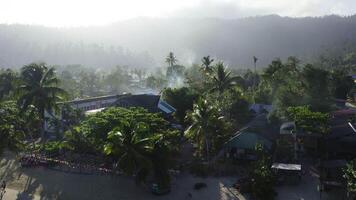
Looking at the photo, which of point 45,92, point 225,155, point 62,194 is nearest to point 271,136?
point 225,155

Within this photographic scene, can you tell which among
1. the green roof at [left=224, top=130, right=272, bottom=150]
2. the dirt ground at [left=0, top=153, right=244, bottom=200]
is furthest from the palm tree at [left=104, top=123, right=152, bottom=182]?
the green roof at [left=224, top=130, right=272, bottom=150]

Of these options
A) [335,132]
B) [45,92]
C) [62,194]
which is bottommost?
[62,194]

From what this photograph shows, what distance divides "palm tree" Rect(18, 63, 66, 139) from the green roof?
1632 centimetres

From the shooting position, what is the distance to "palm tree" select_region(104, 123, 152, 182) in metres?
23.7

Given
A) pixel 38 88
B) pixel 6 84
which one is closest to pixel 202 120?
pixel 38 88

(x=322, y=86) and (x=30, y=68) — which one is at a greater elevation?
(x=30, y=68)

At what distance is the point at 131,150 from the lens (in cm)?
2389

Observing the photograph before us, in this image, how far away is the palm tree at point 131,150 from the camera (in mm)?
23672

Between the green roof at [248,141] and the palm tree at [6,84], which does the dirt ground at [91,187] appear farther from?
the palm tree at [6,84]

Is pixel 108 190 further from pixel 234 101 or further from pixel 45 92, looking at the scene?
pixel 234 101

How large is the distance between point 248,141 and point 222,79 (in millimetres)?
11496

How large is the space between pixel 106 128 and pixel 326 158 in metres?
18.5

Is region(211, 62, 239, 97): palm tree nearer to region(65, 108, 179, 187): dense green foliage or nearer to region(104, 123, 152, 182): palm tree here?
region(65, 108, 179, 187): dense green foliage

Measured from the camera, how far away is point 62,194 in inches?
1030
